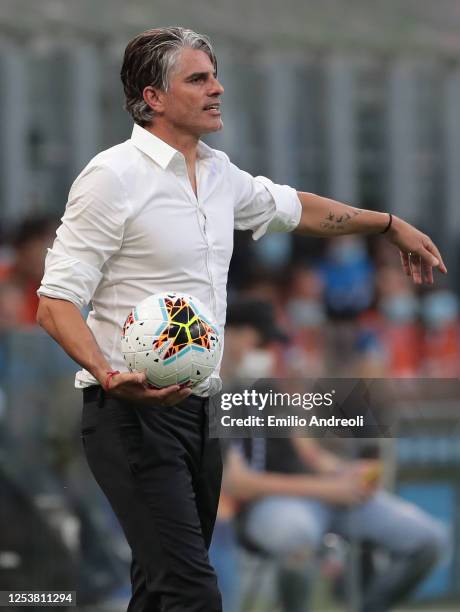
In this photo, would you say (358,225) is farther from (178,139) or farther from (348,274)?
(348,274)

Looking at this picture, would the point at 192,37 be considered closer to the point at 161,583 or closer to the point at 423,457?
the point at 161,583

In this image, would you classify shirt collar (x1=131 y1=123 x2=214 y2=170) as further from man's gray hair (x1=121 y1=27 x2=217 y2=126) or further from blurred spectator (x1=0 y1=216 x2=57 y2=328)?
blurred spectator (x1=0 y1=216 x2=57 y2=328)

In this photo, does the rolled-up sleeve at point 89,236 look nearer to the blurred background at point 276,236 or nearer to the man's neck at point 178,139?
the man's neck at point 178,139

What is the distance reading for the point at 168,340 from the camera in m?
3.57

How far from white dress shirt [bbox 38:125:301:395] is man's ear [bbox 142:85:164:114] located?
0.07m

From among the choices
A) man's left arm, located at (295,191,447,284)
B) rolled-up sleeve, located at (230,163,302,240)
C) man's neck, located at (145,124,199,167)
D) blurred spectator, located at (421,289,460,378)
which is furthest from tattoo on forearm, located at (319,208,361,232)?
blurred spectator, located at (421,289,460,378)

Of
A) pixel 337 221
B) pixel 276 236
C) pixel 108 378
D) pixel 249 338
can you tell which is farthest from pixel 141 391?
pixel 276 236

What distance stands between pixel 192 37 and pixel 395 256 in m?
7.69

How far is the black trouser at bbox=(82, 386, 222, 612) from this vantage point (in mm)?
3717

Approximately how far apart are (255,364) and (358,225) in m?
2.47

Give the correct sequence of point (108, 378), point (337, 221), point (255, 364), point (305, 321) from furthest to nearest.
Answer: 1. point (305, 321)
2. point (255, 364)
3. point (337, 221)
4. point (108, 378)

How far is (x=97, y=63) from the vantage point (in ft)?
37.4

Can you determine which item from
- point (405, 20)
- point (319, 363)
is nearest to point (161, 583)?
point (319, 363)

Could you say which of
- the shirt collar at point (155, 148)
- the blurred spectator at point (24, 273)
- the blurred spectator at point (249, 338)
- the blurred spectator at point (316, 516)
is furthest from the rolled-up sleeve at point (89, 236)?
the blurred spectator at point (24, 273)
